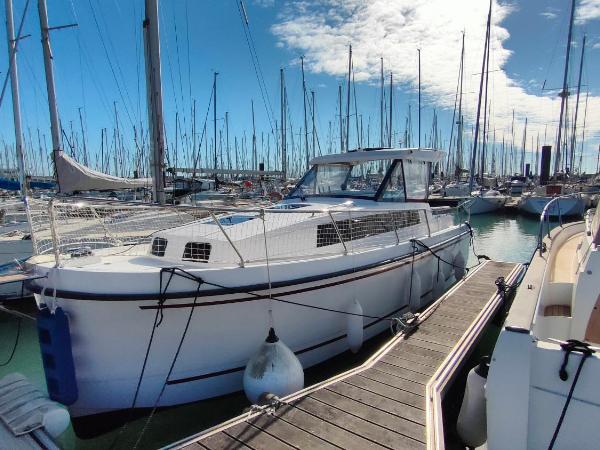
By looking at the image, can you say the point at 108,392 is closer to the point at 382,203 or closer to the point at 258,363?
the point at 258,363

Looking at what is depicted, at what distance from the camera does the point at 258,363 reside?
14.7 feet

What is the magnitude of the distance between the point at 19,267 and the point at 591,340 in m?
6.32

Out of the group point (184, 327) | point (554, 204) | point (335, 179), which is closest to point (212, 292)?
point (184, 327)

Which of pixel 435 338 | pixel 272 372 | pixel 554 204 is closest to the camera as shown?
pixel 272 372

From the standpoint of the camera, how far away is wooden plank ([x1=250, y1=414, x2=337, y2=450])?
139 inches

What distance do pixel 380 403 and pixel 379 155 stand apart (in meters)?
5.22

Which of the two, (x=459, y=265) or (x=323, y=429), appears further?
(x=459, y=265)

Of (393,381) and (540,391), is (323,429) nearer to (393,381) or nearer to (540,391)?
(393,381)

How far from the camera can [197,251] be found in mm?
5371

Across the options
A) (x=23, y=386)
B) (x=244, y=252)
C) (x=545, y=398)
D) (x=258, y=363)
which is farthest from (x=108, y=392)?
(x=545, y=398)

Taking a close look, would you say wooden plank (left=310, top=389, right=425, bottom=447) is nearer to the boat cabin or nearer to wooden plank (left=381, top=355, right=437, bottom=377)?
wooden plank (left=381, top=355, right=437, bottom=377)

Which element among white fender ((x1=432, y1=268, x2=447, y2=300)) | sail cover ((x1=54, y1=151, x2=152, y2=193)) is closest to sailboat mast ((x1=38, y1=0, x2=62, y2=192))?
sail cover ((x1=54, y1=151, x2=152, y2=193))

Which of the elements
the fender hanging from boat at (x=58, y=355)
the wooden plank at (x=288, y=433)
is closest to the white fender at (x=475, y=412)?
the wooden plank at (x=288, y=433)

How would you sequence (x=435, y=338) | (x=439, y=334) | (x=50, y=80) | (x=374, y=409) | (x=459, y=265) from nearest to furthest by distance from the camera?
1. (x=374, y=409)
2. (x=435, y=338)
3. (x=439, y=334)
4. (x=459, y=265)
5. (x=50, y=80)
